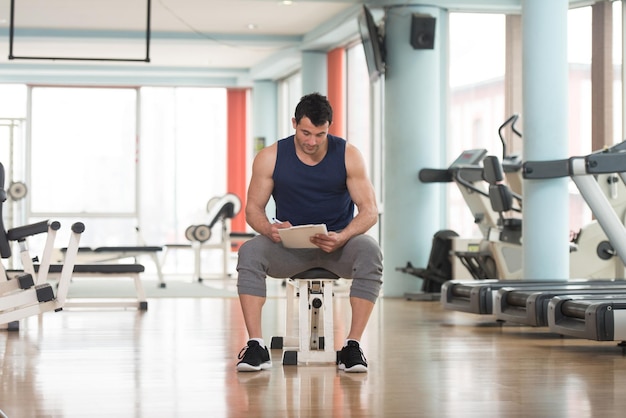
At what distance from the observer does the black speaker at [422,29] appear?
26.2ft

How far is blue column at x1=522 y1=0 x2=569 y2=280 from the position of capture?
5688 millimetres

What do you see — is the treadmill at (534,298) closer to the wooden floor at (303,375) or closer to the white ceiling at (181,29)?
the wooden floor at (303,375)

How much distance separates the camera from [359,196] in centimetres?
373

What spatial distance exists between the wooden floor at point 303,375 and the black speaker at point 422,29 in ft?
10.4

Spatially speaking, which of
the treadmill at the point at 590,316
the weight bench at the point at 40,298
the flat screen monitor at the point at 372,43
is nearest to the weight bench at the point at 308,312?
the weight bench at the point at 40,298

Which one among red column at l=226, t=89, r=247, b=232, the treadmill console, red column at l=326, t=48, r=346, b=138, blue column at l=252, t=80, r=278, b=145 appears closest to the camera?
the treadmill console

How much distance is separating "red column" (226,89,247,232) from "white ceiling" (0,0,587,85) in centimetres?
71

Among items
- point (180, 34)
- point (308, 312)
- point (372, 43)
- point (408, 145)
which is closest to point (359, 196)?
point (308, 312)

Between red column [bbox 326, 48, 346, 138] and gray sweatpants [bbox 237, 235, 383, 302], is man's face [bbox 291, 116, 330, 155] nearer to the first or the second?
gray sweatpants [bbox 237, 235, 383, 302]

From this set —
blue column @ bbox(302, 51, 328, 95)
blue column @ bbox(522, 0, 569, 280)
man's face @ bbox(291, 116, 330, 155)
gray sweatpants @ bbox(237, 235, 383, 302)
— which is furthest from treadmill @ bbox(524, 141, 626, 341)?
blue column @ bbox(302, 51, 328, 95)

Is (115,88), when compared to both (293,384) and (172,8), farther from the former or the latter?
(293,384)

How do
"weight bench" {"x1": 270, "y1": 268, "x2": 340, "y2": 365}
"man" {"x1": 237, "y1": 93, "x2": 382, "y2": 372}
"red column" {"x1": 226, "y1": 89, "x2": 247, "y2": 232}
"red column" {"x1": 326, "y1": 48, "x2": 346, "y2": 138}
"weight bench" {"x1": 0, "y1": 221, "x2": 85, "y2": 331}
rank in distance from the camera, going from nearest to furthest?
1. "weight bench" {"x1": 0, "y1": 221, "x2": 85, "y2": 331}
2. "man" {"x1": 237, "y1": 93, "x2": 382, "y2": 372}
3. "weight bench" {"x1": 270, "y1": 268, "x2": 340, "y2": 365}
4. "red column" {"x1": 326, "y1": 48, "x2": 346, "y2": 138}
5. "red column" {"x1": 226, "y1": 89, "x2": 247, "y2": 232}

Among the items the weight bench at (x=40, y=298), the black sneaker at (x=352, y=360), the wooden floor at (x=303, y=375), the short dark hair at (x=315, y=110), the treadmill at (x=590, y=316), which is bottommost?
the wooden floor at (x=303, y=375)

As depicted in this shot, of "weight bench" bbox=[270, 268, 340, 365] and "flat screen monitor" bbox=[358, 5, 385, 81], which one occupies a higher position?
"flat screen monitor" bbox=[358, 5, 385, 81]
